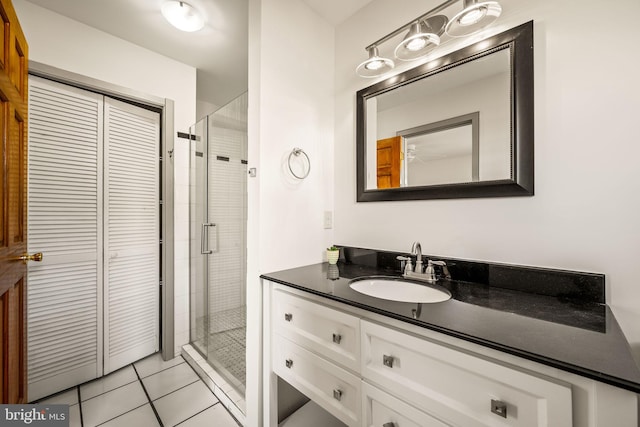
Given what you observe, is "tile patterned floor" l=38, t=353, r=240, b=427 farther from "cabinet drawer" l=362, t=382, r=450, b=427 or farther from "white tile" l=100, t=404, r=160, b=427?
"cabinet drawer" l=362, t=382, r=450, b=427

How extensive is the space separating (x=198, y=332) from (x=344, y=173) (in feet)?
6.15

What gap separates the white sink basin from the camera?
1.15 meters

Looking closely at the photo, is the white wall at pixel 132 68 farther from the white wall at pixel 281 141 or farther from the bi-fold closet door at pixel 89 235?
the white wall at pixel 281 141

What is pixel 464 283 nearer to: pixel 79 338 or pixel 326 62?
pixel 326 62

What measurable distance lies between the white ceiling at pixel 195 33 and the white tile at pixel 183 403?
259 centimetres

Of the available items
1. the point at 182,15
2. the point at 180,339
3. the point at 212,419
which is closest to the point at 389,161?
the point at 182,15

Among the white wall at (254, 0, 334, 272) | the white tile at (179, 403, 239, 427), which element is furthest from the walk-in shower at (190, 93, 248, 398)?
the white wall at (254, 0, 334, 272)

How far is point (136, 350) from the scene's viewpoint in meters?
2.02

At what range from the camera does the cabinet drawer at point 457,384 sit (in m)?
0.57

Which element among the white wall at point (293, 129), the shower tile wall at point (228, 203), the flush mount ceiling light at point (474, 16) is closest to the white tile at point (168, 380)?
the shower tile wall at point (228, 203)

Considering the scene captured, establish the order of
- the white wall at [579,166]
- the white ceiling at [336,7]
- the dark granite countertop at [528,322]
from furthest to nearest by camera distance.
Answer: the white ceiling at [336,7] → the white wall at [579,166] → the dark granite countertop at [528,322]

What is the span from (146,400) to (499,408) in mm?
2035

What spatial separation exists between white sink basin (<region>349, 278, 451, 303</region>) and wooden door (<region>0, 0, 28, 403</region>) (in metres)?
1.40

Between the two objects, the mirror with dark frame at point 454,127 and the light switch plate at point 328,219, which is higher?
the mirror with dark frame at point 454,127
